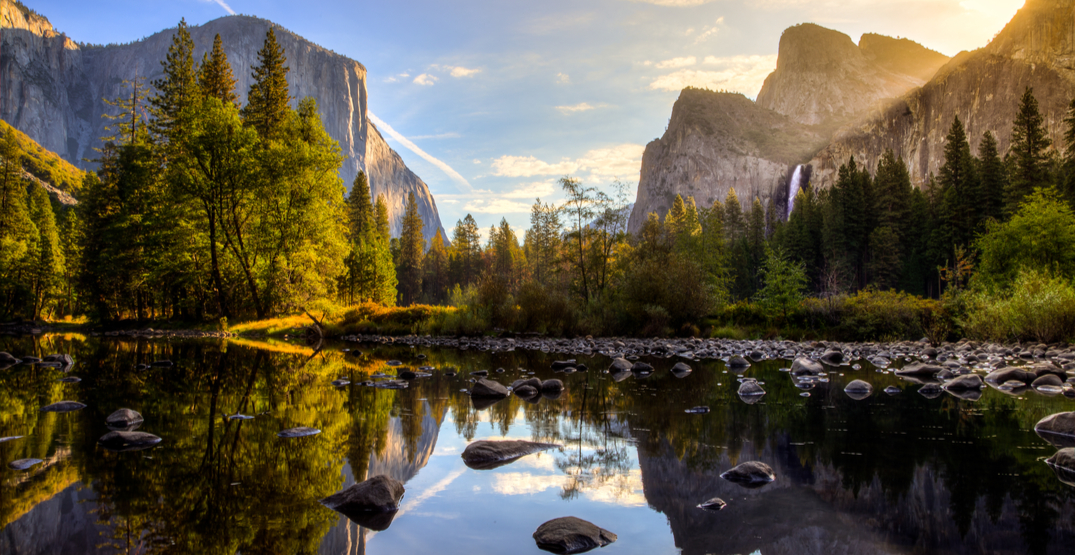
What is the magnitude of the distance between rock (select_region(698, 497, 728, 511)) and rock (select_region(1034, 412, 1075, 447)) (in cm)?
382

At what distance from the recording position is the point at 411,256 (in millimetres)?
70812

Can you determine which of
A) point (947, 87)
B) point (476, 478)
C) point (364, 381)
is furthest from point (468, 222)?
point (947, 87)

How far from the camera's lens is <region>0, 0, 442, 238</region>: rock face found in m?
139

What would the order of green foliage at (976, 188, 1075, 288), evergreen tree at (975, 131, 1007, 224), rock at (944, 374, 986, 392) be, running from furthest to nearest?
evergreen tree at (975, 131, 1007, 224)
green foliage at (976, 188, 1075, 288)
rock at (944, 374, 986, 392)

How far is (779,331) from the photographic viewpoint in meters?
21.2

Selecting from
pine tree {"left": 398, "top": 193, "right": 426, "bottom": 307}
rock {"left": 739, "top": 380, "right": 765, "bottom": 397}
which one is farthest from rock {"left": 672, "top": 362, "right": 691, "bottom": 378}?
pine tree {"left": 398, "top": 193, "right": 426, "bottom": 307}

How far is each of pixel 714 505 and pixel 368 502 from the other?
7.01 feet

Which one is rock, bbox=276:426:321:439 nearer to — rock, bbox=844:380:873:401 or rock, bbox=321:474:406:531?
rock, bbox=321:474:406:531

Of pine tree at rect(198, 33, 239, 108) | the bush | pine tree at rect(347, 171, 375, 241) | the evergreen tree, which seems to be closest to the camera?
the bush

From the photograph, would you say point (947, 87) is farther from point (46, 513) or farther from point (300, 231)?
point (46, 513)

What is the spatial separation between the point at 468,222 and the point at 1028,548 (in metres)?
71.5

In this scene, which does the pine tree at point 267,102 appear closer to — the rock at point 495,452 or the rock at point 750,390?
the rock at point 750,390

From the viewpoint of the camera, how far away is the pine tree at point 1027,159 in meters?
37.9

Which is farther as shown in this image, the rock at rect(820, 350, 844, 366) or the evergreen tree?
the evergreen tree
